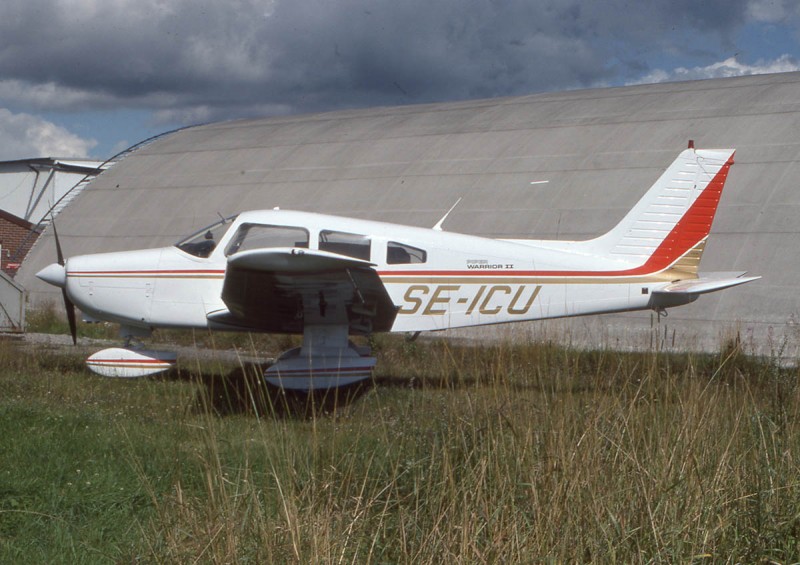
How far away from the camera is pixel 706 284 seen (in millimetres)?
10000

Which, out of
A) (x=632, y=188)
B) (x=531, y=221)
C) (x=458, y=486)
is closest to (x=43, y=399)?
(x=458, y=486)

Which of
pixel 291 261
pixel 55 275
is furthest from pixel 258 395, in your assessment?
pixel 55 275

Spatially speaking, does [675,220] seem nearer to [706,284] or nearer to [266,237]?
[706,284]

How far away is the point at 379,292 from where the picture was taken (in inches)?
367

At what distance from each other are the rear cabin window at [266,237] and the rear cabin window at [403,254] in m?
0.97

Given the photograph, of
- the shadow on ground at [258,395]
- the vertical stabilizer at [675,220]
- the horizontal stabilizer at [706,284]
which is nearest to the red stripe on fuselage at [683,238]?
the vertical stabilizer at [675,220]

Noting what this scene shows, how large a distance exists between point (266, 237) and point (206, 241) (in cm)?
103

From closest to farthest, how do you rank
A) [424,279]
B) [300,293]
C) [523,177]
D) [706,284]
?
1. [300,293]
2. [706,284]
3. [424,279]
4. [523,177]

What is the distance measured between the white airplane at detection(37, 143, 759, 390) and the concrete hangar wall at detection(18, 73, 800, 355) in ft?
5.61

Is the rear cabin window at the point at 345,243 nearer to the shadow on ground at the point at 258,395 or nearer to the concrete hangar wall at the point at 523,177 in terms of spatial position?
the shadow on ground at the point at 258,395

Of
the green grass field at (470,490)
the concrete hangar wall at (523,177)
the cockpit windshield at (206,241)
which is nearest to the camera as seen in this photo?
the green grass field at (470,490)

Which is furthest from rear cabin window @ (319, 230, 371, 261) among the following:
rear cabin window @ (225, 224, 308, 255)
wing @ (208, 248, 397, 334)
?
wing @ (208, 248, 397, 334)

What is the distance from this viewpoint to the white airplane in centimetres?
971

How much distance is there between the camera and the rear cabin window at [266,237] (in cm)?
970
